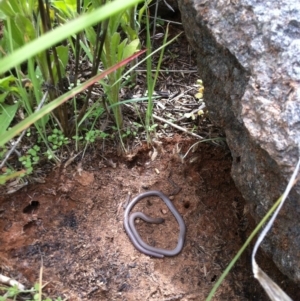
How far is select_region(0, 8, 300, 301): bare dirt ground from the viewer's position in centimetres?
172

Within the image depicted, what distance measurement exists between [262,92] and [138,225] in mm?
907

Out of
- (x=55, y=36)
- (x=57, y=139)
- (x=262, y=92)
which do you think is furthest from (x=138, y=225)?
(x=55, y=36)

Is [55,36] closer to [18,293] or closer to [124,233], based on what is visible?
[18,293]

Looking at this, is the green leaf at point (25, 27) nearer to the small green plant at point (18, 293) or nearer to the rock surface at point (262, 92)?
the rock surface at point (262, 92)

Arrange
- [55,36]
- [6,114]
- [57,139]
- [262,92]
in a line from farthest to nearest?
[57,139] → [6,114] → [262,92] → [55,36]

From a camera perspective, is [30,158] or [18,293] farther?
[30,158]

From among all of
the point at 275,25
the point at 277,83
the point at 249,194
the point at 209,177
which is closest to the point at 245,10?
the point at 275,25

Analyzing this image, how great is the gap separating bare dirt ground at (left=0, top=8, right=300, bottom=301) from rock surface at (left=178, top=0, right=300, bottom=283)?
0.32 m

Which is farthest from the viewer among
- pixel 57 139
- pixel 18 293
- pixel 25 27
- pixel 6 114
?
pixel 57 139

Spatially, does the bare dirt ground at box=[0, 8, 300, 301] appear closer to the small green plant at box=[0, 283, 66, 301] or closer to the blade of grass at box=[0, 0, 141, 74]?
the small green plant at box=[0, 283, 66, 301]

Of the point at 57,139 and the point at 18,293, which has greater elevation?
the point at 57,139

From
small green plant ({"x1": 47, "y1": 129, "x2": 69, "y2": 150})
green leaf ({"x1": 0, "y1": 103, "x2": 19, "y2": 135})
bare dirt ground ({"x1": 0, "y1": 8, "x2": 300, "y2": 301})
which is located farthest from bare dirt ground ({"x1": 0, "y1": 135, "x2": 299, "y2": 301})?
green leaf ({"x1": 0, "y1": 103, "x2": 19, "y2": 135})

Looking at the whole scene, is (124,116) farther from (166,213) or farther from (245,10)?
(245,10)

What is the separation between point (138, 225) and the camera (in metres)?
1.98
